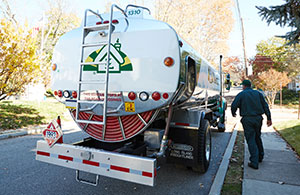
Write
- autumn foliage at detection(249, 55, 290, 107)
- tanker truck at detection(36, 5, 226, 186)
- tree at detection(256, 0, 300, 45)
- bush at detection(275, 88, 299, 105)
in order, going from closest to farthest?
1. tanker truck at detection(36, 5, 226, 186)
2. tree at detection(256, 0, 300, 45)
3. autumn foliage at detection(249, 55, 290, 107)
4. bush at detection(275, 88, 299, 105)

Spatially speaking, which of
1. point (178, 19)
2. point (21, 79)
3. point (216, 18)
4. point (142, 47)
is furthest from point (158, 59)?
point (216, 18)

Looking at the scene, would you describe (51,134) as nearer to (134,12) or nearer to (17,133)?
(134,12)

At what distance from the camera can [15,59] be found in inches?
311

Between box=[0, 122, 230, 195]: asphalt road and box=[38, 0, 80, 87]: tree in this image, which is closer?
box=[0, 122, 230, 195]: asphalt road

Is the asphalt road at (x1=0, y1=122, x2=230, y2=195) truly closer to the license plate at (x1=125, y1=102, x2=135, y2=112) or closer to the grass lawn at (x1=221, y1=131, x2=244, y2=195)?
the grass lawn at (x1=221, y1=131, x2=244, y2=195)

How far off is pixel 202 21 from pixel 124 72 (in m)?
20.6

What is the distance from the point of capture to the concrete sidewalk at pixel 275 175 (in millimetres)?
3520

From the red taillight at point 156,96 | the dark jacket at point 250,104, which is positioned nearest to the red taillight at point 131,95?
the red taillight at point 156,96

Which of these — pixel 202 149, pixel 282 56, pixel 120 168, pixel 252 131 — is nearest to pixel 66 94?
pixel 120 168

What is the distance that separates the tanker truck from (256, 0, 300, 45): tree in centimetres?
405

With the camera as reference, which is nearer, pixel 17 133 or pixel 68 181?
pixel 68 181

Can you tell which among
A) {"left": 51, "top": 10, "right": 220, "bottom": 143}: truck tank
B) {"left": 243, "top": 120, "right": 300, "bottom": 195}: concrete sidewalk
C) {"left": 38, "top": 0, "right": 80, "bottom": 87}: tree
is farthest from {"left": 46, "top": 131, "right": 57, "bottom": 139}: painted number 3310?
{"left": 38, "top": 0, "right": 80, "bottom": 87}: tree

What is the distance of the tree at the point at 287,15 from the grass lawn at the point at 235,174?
11.2 ft

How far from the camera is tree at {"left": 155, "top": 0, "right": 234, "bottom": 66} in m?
16.8
